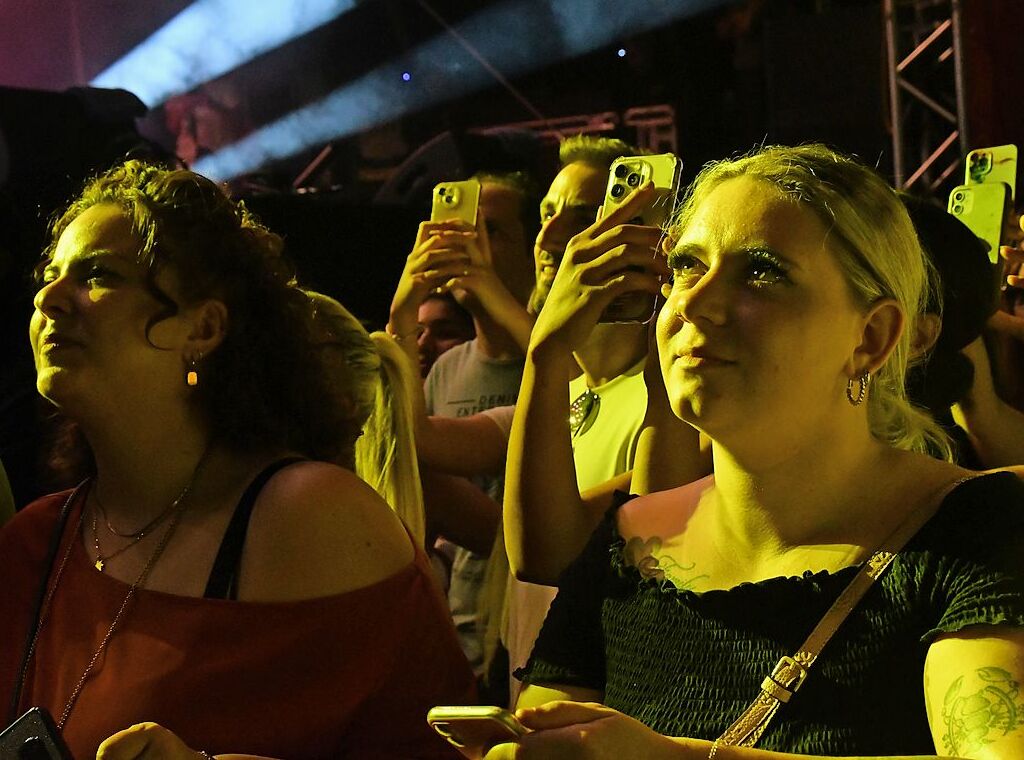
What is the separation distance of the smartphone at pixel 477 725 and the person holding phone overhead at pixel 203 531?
0.42 m

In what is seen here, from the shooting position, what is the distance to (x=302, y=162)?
233 inches

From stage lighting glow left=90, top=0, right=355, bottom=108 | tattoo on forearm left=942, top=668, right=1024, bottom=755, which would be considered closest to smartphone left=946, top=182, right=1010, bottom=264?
tattoo on forearm left=942, top=668, right=1024, bottom=755

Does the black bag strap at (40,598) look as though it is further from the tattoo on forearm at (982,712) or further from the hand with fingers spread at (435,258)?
the tattoo on forearm at (982,712)

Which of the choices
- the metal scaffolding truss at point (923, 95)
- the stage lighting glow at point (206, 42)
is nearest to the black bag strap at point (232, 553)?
the metal scaffolding truss at point (923, 95)

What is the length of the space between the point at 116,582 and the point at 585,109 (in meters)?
4.89

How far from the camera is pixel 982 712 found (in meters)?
1.07

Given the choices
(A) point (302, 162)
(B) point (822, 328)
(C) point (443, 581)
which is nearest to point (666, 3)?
(A) point (302, 162)

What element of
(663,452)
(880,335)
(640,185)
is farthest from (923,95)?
(880,335)

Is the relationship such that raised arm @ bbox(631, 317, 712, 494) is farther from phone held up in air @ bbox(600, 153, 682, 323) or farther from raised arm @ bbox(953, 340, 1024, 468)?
raised arm @ bbox(953, 340, 1024, 468)

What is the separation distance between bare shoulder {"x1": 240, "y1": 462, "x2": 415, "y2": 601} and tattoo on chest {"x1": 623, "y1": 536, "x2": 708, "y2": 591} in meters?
0.34

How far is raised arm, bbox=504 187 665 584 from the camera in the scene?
170cm

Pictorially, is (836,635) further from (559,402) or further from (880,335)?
(559,402)

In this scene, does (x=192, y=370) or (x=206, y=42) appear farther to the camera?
(x=206, y=42)

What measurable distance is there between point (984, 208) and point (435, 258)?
102 centimetres
